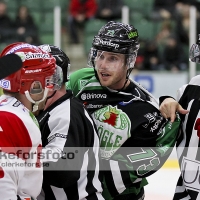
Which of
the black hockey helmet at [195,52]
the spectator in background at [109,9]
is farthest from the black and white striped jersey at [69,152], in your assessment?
the spectator in background at [109,9]

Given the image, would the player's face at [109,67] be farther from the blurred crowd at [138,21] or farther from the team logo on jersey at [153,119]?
the blurred crowd at [138,21]

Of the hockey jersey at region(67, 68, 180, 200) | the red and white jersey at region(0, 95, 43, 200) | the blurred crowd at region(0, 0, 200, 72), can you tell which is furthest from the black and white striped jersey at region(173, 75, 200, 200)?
the blurred crowd at region(0, 0, 200, 72)

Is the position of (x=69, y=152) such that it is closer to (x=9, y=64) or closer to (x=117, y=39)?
(x=9, y=64)

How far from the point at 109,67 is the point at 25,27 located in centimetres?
431

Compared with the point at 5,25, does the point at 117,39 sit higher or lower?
higher

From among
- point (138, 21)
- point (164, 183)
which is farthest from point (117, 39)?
point (138, 21)

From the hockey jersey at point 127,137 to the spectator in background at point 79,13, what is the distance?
4.33 meters

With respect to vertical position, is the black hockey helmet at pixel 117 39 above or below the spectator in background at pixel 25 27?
above

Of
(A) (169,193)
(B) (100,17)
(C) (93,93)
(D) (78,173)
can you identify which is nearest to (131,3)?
(B) (100,17)

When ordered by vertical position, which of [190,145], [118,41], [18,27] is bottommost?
[18,27]

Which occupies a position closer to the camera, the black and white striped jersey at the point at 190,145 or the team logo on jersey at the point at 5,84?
the team logo on jersey at the point at 5,84

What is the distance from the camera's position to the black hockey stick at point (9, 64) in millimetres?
1976

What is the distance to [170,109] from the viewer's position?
263 centimetres

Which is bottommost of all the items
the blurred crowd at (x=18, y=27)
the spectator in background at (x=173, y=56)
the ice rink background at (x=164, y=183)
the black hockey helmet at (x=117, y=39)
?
the ice rink background at (x=164, y=183)
